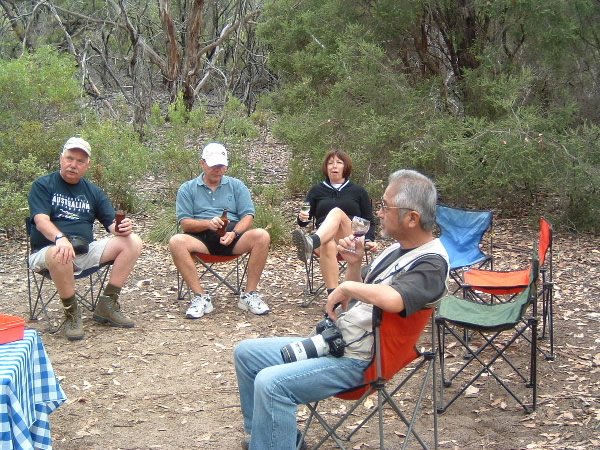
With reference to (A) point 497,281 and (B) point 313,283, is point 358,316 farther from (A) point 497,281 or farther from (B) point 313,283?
(B) point 313,283

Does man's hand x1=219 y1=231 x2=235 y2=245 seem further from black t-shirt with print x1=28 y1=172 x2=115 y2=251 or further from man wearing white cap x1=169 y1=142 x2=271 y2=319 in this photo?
black t-shirt with print x1=28 y1=172 x2=115 y2=251

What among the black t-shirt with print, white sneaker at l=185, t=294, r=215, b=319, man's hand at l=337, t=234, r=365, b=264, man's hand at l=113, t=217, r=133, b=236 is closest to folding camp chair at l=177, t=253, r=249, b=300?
white sneaker at l=185, t=294, r=215, b=319

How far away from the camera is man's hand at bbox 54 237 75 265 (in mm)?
4355

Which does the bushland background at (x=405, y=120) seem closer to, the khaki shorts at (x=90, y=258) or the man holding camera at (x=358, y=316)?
the khaki shorts at (x=90, y=258)

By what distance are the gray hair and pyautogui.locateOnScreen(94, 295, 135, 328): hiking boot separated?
2637 millimetres

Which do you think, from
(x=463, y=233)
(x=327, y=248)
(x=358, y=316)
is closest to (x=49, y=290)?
(x=327, y=248)

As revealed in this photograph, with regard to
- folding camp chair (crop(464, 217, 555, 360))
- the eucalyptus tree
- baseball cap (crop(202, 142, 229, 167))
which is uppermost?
the eucalyptus tree

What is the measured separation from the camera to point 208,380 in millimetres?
4023

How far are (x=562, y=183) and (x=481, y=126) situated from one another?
2.97ft

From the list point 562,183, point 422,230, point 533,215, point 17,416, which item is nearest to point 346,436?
point 422,230

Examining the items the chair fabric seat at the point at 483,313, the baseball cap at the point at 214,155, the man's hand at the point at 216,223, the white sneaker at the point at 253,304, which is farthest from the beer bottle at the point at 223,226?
the chair fabric seat at the point at 483,313

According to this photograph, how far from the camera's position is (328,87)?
29.5 feet

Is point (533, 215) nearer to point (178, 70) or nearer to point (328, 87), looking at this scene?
point (328, 87)

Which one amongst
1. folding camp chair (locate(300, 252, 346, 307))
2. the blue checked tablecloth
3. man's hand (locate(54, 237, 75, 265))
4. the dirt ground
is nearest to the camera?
the blue checked tablecloth
